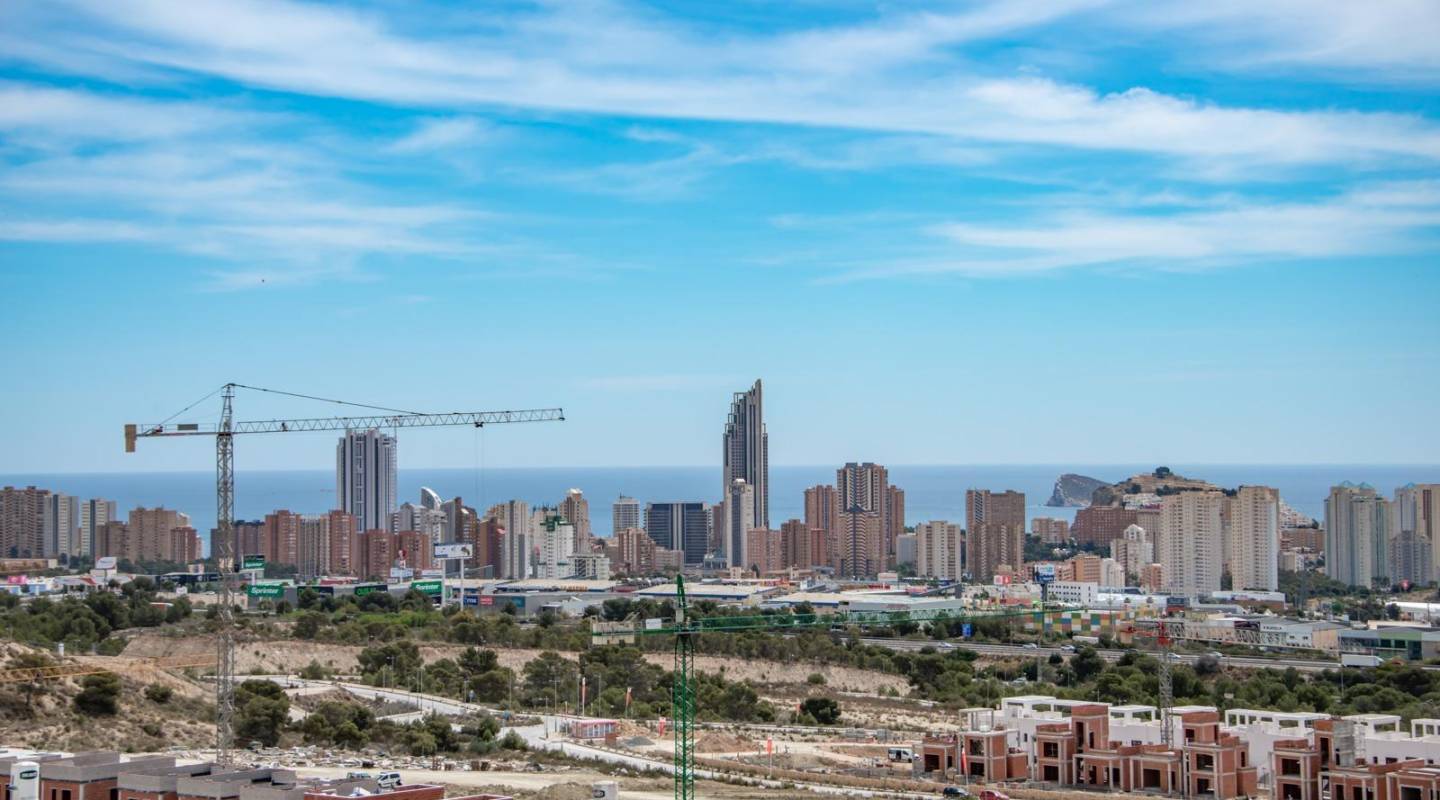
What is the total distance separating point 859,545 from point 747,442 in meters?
16.5

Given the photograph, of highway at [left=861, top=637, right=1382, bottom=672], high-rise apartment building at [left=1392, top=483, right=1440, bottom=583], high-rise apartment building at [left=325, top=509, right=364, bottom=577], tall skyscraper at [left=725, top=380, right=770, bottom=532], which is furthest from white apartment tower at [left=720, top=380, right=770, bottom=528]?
highway at [left=861, top=637, right=1382, bottom=672]

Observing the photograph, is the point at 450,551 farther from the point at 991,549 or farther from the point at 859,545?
the point at 859,545

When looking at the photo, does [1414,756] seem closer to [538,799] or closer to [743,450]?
[538,799]

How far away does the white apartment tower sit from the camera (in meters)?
109

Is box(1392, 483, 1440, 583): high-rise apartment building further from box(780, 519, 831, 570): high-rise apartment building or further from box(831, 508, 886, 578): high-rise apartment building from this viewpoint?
box(780, 519, 831, 570): high-rise apartment building

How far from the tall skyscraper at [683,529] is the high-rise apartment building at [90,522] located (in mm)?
32344

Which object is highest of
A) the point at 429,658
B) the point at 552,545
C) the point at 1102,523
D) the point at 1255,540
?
the point at 1102,523

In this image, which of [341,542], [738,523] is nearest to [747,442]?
[738,523]

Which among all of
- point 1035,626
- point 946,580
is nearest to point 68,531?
point 946,580

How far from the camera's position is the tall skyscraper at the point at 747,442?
108875 mm

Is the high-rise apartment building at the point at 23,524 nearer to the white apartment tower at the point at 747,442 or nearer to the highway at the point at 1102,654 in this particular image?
the white apartment tower at the point at 747,442

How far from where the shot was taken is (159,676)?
32625mm

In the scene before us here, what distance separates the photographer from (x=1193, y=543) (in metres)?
80.3

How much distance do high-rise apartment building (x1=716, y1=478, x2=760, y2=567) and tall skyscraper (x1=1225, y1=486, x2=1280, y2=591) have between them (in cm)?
2780
